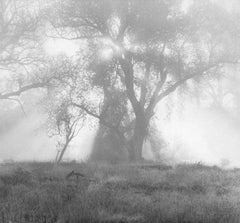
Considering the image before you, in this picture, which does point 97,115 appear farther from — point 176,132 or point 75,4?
point 176,132

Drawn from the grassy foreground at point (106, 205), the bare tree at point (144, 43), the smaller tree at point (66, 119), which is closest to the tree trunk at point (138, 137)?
the bare tree at point (144, 43)

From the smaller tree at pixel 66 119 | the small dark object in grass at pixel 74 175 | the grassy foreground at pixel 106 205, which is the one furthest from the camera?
the smaller tree at pixel 66 119

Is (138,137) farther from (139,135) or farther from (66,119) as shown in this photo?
(66,119)

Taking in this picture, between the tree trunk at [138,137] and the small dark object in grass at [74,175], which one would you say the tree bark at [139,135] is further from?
the small dark object in grass at [74,175]

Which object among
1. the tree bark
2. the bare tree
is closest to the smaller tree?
the bare tree

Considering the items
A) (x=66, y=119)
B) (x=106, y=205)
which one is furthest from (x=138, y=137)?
(x=106, y=205)

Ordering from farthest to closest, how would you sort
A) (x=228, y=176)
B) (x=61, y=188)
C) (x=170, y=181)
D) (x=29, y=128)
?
(x=29, y=128) → (x=228, y=176) → (x=170, y=181) → (x=61, y=188)

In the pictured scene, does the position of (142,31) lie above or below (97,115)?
above

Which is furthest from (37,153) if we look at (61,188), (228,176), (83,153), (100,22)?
(61,188)

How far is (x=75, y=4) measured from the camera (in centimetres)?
2748

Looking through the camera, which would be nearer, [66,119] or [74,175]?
[74,175]

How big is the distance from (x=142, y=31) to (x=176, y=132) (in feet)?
62.2

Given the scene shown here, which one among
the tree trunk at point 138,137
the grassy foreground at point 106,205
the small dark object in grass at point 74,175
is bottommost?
the grassy foreground at point 106,205

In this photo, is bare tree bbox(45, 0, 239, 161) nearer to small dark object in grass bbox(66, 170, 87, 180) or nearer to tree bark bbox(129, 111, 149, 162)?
tree bark bbox(129, 111, 149, 162)
